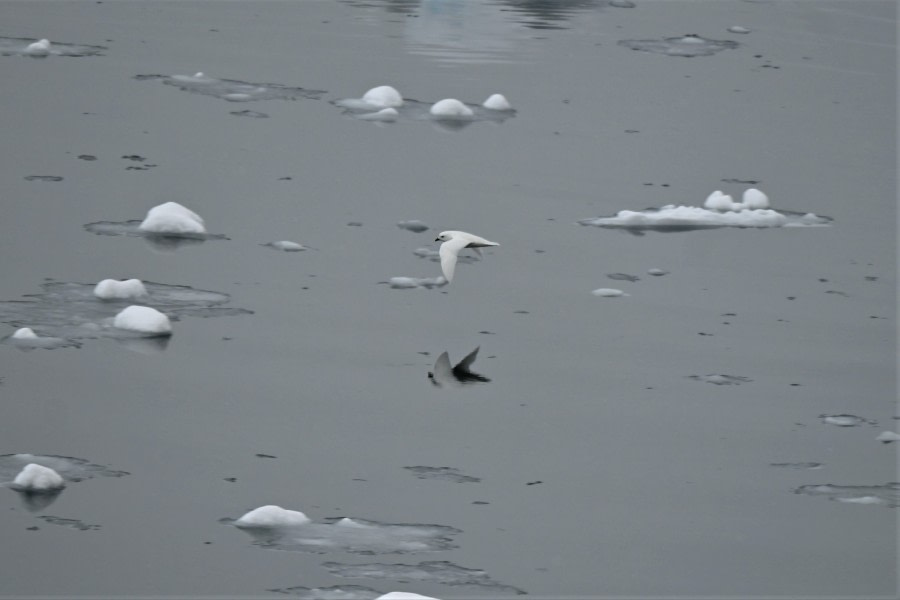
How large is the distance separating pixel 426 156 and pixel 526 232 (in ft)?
6.04

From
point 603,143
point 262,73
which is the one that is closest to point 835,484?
point 603,143

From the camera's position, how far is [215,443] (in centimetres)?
776

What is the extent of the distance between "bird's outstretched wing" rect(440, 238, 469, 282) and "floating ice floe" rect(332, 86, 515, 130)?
11.9ft

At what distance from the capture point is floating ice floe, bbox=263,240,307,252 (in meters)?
10.5

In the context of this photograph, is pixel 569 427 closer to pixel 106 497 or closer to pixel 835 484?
pixel 835 484

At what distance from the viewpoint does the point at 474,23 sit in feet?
57.6

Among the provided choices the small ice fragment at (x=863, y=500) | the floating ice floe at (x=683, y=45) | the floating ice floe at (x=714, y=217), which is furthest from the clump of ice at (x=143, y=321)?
the floating ice floe at (x=683, y=45)

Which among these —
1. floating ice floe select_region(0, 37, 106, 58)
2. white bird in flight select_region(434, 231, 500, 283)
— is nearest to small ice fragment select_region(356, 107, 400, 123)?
floating ice floe select_region(0, 37, 106, 58)

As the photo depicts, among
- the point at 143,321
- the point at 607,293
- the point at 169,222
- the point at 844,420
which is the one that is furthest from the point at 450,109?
the point at 844,420

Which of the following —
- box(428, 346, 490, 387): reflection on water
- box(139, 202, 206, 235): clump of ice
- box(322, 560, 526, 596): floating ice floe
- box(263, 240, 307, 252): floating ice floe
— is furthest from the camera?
box(139, 202, 206, 235): clump of ice

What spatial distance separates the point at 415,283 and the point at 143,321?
176 centimetres

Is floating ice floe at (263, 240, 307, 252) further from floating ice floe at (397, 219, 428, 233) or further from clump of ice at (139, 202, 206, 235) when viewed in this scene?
floating ice floe at (397, 219, 428, 233)

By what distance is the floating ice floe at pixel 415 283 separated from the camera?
32.7 feet

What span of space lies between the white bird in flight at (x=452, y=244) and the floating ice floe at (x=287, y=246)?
83 centimetres
